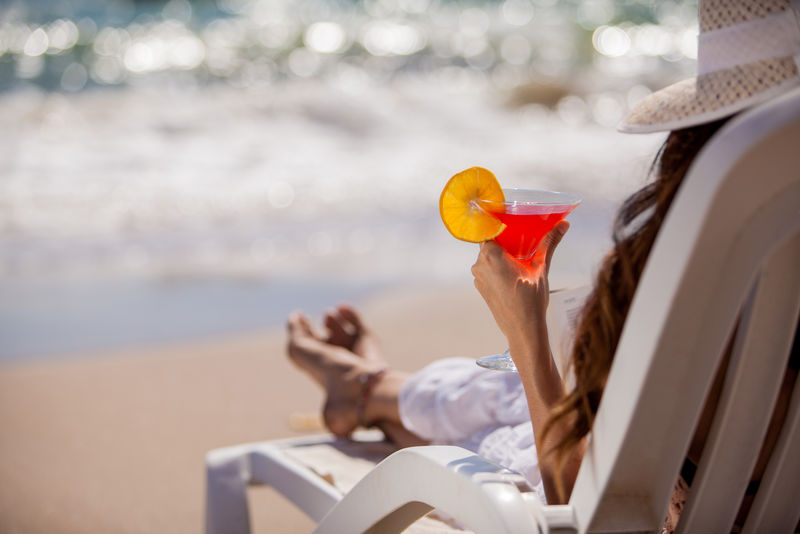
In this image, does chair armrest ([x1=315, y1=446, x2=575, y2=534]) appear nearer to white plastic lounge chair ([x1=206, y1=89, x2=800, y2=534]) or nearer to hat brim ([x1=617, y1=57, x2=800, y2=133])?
white plastic lounge chair ([x1=206, y1=89, x2=800, y2=534])

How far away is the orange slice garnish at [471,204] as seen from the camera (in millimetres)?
1771

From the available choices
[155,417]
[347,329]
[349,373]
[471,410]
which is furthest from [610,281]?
[155,417]

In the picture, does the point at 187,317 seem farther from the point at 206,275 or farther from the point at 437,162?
the point at 437,162

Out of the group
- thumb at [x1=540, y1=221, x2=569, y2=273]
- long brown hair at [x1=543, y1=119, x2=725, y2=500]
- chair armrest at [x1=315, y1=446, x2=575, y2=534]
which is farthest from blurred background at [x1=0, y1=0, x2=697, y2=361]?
chair armrest at [x1=315, y1=446, x2=575, y2=534]

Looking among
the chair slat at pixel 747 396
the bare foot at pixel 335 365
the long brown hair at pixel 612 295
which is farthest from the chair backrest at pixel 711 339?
the bare foot at pixel 335 365

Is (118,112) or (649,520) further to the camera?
(118,112)

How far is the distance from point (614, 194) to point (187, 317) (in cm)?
479

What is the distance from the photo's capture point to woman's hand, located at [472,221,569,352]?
1652 millimetres

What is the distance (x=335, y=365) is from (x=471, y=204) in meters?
1.31

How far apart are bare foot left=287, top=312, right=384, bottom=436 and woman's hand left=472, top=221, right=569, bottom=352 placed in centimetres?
116

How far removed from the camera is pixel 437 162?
385 inches

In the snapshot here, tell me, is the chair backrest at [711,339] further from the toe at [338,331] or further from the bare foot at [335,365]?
the toe at [338,331]

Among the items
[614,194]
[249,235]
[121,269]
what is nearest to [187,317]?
[121,269]

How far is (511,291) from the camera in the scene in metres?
1.66
